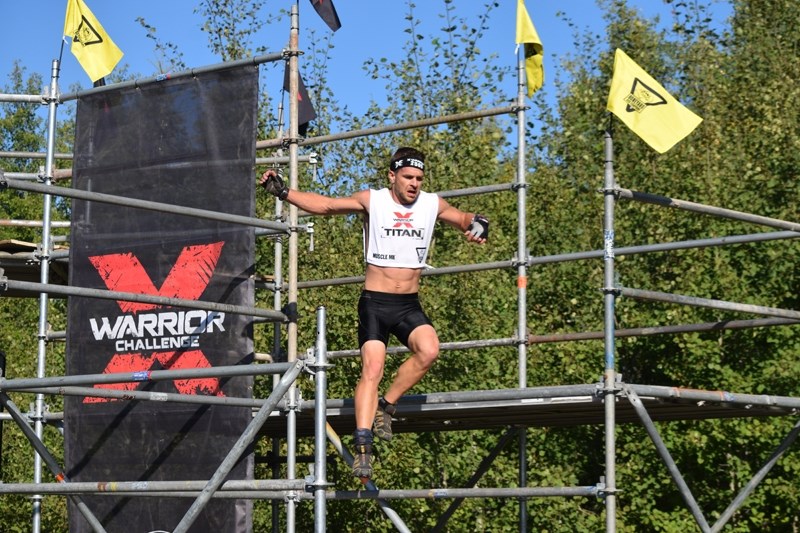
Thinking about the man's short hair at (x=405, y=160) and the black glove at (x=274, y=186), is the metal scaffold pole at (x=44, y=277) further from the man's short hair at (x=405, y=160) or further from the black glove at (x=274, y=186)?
the man's short hair at (x=405, y=160)

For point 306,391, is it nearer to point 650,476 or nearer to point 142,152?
point 650,476

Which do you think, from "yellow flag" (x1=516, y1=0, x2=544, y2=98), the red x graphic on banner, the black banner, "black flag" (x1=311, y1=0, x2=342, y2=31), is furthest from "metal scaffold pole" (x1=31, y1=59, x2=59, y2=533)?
"yellow flag" (x1=516, y1=0, x2=544, y2=98)

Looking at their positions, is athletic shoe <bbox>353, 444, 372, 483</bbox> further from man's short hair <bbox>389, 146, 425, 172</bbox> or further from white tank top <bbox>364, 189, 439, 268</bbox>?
man's short hair <bbox>389, 146, 425, 172</bbox>

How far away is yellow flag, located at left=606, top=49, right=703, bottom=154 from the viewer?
7.36 metres

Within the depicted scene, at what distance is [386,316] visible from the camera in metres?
7.22

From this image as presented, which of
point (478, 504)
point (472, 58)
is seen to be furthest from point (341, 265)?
point (472, 58)

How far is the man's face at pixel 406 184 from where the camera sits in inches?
289

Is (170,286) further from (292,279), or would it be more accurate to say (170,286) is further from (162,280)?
(292,279)

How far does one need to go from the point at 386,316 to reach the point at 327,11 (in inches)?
93.1

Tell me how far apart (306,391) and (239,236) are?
12.3m

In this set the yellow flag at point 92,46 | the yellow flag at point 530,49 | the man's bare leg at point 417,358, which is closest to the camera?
the man's bare leg at point 417,358

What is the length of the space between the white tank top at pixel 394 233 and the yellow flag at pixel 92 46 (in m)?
2.83

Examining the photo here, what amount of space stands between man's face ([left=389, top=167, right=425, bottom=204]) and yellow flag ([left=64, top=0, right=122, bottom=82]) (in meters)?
2.83

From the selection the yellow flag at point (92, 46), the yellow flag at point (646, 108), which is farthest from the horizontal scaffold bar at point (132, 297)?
the yellow flag at point (92, 46)
